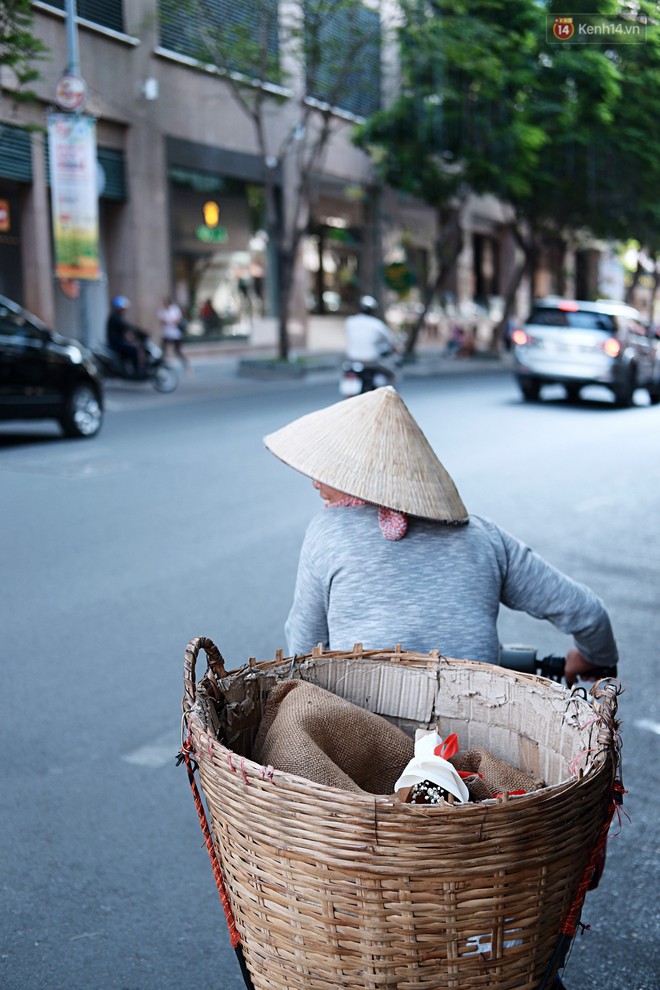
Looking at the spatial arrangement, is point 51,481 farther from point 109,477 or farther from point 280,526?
point 280,526

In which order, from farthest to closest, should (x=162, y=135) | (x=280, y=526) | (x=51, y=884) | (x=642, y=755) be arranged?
(x=162, y=135), (x=280, y=526), (x=642, y=755), (x=51, y=884)

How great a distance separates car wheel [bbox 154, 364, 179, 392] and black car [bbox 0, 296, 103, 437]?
6272 mm

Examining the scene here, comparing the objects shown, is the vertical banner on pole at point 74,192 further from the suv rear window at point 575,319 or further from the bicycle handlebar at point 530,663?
the bicycle handlebar at point 530,663

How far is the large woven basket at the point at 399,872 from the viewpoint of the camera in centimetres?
154

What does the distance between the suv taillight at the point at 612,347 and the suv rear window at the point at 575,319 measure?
207 mm

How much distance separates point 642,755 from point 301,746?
2.74m

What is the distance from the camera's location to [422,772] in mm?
1783

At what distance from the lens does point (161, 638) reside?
18.6ft

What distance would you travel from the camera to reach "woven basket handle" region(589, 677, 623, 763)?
1740 mm

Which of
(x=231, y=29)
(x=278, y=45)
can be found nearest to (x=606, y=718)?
(x=231, y=29)

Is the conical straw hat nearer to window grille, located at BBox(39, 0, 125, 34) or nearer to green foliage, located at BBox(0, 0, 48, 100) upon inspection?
green foliage, located at BBox(0, 0, 48, 100)

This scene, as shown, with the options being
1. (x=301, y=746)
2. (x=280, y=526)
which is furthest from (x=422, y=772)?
(x=280, y=526)

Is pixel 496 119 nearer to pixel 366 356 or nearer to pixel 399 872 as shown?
pixel 366 356

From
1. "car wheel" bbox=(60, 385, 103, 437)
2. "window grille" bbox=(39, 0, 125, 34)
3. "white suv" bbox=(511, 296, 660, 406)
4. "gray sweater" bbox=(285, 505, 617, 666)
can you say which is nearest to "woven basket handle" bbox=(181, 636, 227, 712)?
"gray sweater" bbox=(285, 505, 617, 666)
